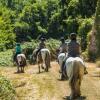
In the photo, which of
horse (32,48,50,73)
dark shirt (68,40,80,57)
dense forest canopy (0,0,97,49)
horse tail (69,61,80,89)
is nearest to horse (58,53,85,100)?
horse tail (69,61,80,89)

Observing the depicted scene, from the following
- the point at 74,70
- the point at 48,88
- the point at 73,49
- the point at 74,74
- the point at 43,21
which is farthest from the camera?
the point at 43,21

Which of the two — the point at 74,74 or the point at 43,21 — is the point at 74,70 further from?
the point at 43,21

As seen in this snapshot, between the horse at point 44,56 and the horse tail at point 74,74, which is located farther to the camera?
the horse at point 44,56

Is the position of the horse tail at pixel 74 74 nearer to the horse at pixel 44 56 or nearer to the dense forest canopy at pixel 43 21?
the horse at pixel 44 56

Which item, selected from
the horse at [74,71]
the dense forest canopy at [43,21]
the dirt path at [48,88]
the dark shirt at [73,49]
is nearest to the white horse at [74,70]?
the horse at [74,71]

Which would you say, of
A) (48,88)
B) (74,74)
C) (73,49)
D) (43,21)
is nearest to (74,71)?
(74,74)

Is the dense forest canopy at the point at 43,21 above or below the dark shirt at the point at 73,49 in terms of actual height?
below

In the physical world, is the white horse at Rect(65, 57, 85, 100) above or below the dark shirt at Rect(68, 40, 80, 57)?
below

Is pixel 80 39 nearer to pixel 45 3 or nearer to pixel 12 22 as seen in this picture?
pixel 45 3

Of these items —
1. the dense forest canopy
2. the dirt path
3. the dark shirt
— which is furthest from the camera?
the dense forest canopy

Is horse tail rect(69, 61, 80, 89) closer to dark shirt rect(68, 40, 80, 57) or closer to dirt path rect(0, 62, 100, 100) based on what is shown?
dark shirt rect(68, 40, 80, 57)

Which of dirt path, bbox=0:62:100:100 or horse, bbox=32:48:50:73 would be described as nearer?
dirt path, bbox=0:62:100:100

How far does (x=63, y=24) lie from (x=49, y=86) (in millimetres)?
35584

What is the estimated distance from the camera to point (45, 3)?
60469 millimetres
